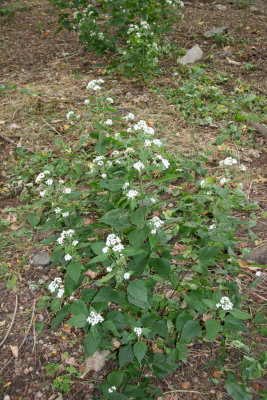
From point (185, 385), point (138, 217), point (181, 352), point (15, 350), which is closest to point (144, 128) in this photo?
point (138, 217)

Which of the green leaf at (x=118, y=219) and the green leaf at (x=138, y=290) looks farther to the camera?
the green leaf at (x=118, y=219)

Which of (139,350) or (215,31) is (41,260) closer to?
(139,350)

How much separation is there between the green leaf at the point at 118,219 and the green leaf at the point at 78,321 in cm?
50

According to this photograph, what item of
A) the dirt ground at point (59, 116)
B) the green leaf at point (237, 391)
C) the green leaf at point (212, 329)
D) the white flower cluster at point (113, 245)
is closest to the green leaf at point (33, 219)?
the dirt ground at point (59, 116)

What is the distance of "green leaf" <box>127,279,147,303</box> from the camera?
1.67 meters

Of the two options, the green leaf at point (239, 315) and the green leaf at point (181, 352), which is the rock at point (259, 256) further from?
the green leaf at point (181, 352)

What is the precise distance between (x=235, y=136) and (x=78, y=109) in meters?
1.92

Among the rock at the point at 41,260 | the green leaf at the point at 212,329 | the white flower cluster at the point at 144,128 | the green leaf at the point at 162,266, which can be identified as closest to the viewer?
the green leaf at the point at 212,329

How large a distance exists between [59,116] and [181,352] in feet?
10.2

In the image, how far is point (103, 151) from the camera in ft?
7.33

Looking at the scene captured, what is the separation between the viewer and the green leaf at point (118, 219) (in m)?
1.82

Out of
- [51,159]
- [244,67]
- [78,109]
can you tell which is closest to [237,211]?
[51,159]

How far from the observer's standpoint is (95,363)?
1887mm

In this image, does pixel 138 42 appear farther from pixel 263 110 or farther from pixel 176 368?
pixel 176 368
